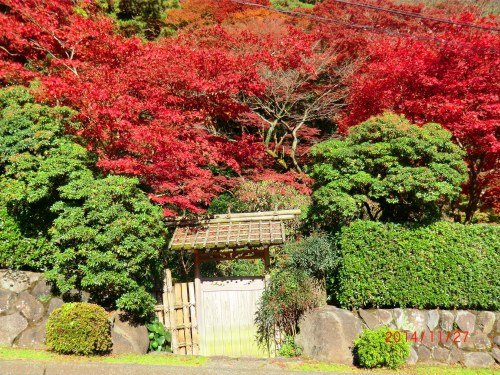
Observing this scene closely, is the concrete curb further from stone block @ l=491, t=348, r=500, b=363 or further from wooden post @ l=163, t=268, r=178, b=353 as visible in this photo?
stone block @ l=491, t=348, r=500, b=363

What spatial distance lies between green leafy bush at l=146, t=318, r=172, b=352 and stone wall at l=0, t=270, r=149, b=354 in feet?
0.57

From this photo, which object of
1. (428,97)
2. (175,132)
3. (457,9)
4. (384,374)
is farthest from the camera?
(457,9)

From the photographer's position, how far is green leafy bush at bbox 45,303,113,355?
6.82 metres

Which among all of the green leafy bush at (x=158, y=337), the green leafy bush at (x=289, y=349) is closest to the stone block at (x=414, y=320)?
the green leafy bush at (x=289, y=349)

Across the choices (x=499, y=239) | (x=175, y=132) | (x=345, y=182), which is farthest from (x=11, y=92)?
(x=499, y=239)

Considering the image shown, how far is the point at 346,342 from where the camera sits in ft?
25.4

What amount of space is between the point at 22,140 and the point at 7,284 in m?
3.15

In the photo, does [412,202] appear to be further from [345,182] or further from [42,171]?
[42,171]

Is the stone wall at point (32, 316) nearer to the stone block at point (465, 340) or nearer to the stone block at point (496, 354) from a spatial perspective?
the stone block at point (465, 340)

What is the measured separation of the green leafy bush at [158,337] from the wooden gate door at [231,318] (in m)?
0.76

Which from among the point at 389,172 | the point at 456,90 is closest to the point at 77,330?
the point at 389,172

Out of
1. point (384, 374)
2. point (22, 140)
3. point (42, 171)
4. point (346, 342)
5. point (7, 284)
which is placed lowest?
point (384, 374)

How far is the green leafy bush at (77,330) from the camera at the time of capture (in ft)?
22.4
